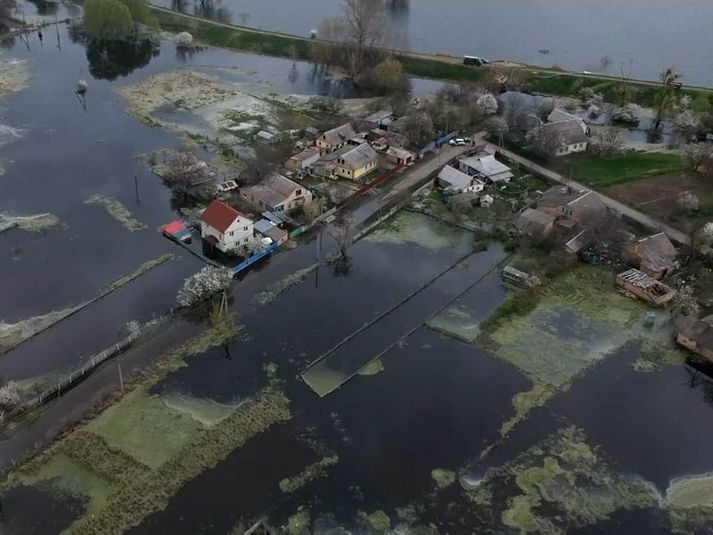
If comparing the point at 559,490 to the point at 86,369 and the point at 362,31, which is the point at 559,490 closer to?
the point at 86,369

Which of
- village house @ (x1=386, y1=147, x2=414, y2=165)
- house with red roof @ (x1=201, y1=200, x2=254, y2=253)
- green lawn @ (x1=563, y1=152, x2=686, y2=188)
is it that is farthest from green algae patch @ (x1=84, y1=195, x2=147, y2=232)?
green lawn @ (x1=563, y1=152, x2=686, y2=188)

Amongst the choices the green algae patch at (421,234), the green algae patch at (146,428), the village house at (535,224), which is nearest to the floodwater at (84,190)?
the green algae patch at (146,428)

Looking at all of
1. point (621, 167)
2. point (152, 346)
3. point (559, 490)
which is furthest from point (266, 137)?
point (559, 490)

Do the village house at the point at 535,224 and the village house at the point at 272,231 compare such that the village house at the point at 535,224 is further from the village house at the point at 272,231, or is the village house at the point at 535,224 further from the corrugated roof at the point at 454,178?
the village house at the point at 272,231

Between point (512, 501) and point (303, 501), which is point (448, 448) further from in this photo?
point (303, 501)

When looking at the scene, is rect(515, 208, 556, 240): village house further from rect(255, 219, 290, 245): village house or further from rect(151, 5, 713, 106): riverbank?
rect(151, 5, 713, 106): riverbank

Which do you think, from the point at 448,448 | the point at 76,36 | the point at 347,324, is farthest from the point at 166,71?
the point at 448,448
